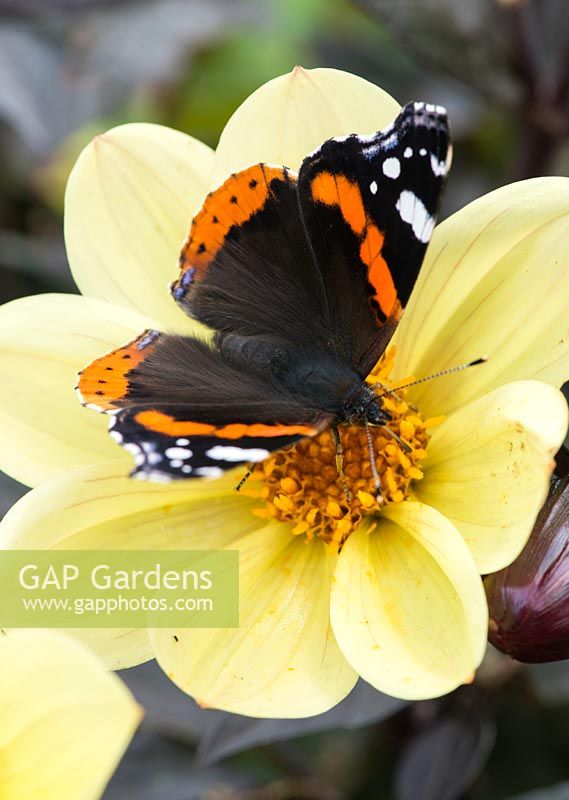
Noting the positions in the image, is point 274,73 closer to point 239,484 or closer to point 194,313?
point 194,313

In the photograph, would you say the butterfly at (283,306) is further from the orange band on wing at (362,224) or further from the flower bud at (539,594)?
the flower bud at (539,594)

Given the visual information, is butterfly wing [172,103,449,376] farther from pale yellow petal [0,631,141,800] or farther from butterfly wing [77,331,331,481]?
pale yellow petal [0,631,141,800]

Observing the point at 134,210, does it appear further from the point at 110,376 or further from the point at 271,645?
the point at 271,645

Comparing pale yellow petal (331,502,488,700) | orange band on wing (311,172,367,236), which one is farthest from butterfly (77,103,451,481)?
pale yellow petal (331,502,488,700)

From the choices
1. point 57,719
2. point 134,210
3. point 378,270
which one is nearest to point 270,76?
point 134,210

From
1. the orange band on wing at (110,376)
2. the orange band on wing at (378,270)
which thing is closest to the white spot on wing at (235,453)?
the orange band on wing at (110,376)
